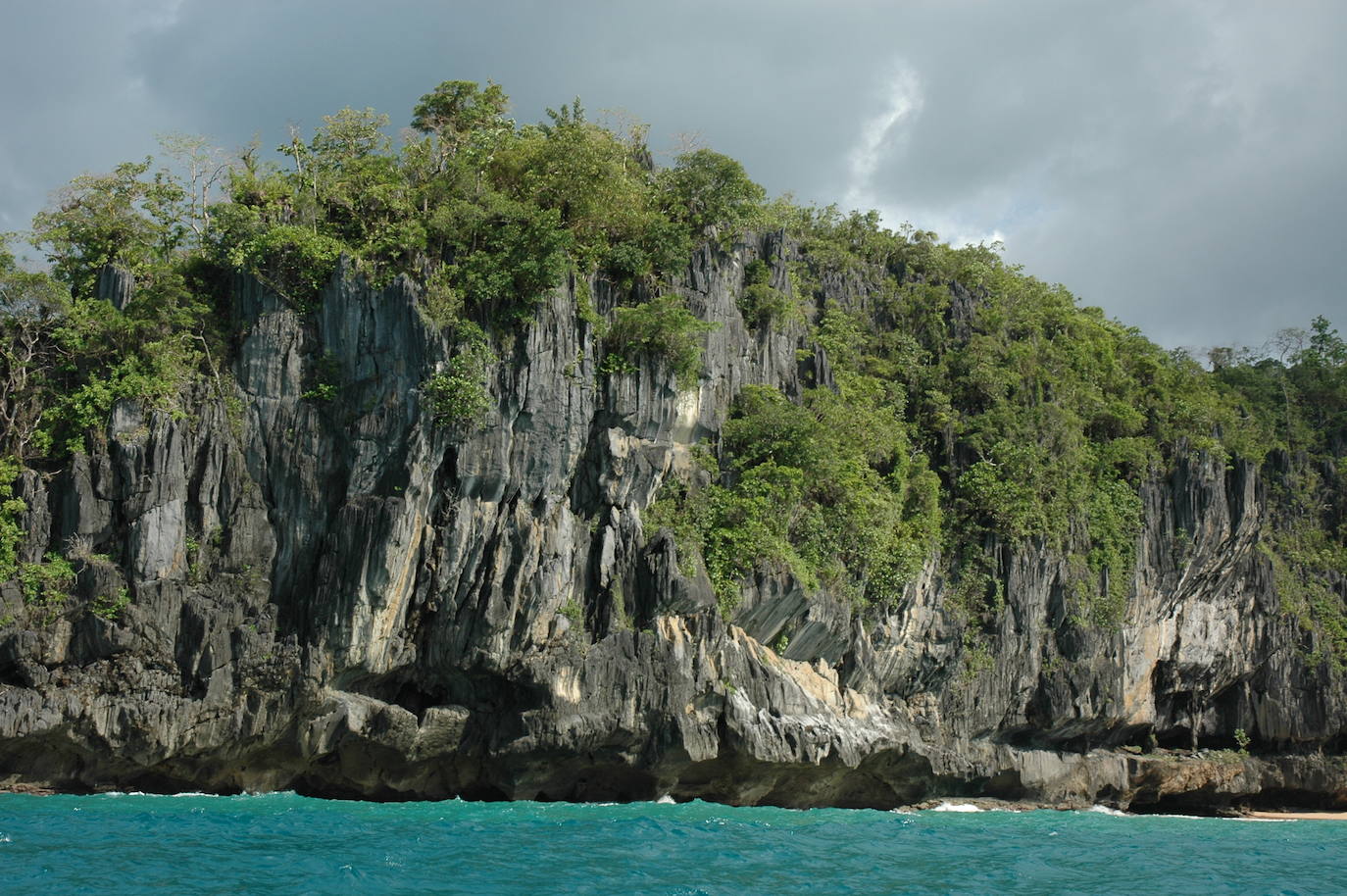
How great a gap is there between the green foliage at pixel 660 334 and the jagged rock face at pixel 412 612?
55cm

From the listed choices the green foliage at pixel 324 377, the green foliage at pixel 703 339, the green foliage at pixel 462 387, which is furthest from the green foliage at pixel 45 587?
the green foliage at pixel 462 387

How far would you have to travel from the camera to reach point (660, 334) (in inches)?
1040

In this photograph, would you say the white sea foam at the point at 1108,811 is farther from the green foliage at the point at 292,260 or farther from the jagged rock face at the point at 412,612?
the green foliage at the point at 292,260

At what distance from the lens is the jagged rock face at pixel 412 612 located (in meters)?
21.7

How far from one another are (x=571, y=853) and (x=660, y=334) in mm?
13601

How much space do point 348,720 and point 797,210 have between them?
2710cm

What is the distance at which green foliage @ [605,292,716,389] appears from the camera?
26297mm

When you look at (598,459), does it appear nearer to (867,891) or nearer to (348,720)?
(348,720)

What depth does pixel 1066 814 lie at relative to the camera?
29.8 metres

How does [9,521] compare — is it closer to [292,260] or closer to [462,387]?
[292,260]

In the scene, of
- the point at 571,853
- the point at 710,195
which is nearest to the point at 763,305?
the point at 710,195

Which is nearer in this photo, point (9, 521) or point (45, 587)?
point (45, 587)

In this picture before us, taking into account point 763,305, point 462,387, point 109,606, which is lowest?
point 109,606

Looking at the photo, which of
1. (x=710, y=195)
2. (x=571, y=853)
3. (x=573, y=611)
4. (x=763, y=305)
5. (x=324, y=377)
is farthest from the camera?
(x=763, y=305)
